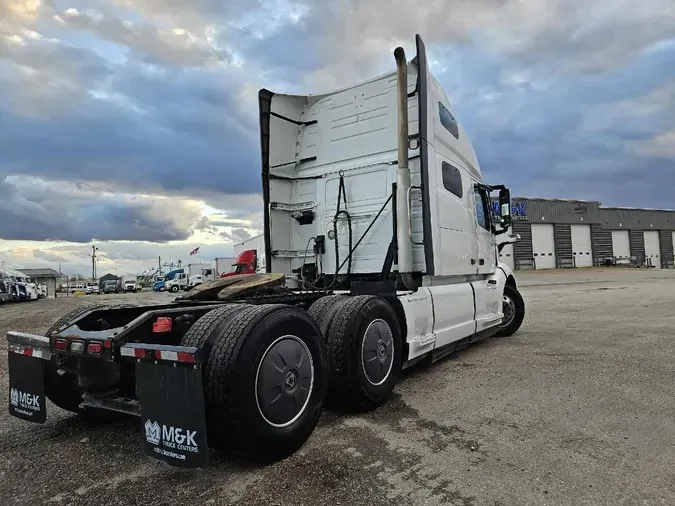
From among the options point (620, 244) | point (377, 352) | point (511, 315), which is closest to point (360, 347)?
point (377, 352)

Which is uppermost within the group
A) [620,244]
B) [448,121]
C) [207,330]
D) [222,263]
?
[448,121]

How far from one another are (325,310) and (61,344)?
2.11m

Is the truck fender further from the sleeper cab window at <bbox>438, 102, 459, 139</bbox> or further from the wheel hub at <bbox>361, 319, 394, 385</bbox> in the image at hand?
the wheel hub at <bbox>361, 319, 394, 385</bbox>

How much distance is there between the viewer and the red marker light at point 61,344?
329 cm

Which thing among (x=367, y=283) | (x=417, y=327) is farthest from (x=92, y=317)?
(x=417, y=327)

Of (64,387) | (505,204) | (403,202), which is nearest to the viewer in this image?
(64,387)

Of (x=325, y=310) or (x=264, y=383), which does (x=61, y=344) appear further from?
(x=325, y=310)

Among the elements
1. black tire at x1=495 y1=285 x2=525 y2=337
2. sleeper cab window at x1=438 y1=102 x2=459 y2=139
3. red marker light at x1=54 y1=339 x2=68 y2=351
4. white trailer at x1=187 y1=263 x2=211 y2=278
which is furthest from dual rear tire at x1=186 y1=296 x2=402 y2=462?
white trailer at x1=187 y1=263 x2=211 y2=278

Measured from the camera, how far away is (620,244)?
6122cm

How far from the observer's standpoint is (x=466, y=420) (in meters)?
4.00

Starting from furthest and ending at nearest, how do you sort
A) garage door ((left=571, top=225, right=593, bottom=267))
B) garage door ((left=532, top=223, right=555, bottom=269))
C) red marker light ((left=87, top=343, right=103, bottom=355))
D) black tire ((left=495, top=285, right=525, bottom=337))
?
garage door ((left=571, top=225, right=593, bottom=267)), garage door ((left=532, top=223, right=555, bottom=269)), black tire ((left=495, top=285, right=525, bottom=337)), red marker light ((left=87, top=343, right=103, bottom=355))

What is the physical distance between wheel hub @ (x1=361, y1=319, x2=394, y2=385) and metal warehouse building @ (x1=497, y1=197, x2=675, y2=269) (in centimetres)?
4953

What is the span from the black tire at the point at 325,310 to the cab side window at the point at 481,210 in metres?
3.32

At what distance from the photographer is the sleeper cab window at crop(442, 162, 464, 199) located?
5853mm
